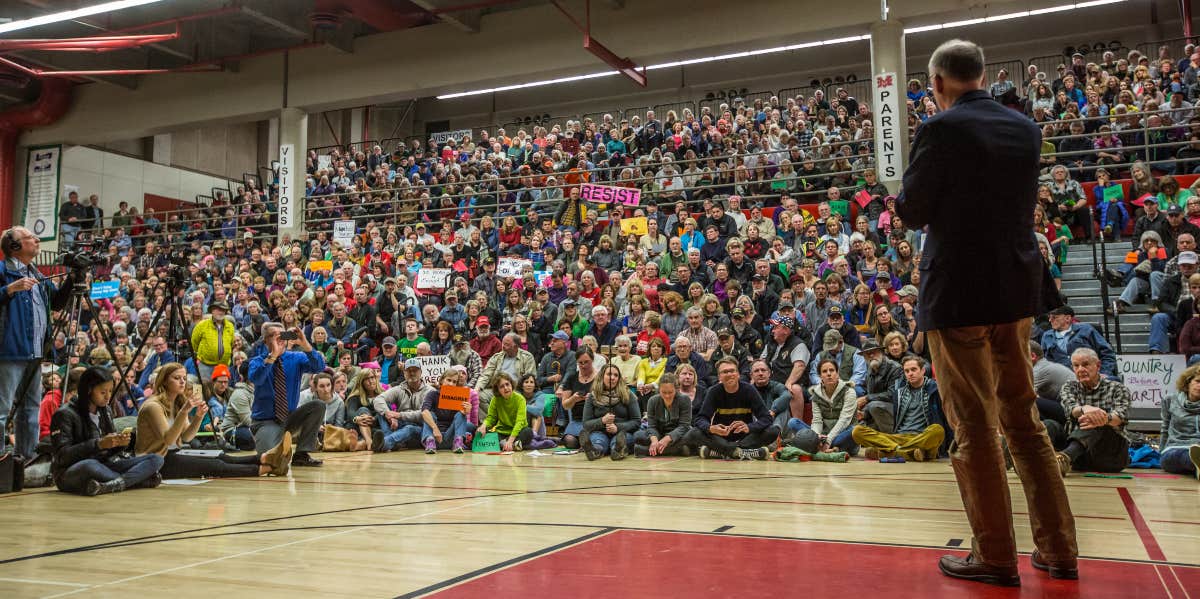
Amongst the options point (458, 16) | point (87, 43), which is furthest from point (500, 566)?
point (87, 43)

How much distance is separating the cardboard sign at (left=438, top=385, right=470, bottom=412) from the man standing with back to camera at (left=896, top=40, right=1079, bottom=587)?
6758 millimetres

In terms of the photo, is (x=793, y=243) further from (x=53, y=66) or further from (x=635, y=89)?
(x=53, y=66)

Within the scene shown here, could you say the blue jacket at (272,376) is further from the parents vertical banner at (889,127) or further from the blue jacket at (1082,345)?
the parents vertical banner at (889,127)

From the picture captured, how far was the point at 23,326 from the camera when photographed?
221 inches

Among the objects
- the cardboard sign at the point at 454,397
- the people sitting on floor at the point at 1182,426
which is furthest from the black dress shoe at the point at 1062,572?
the cardboard sign at the point at 454,397

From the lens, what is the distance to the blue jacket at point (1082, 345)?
7.29 metres

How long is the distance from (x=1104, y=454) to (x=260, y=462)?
6.07 m

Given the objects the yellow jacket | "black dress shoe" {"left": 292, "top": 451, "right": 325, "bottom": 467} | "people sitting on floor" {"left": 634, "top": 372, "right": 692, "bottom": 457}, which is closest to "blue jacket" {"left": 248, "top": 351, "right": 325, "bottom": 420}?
"black dress shoe" {"left": 292, "top": 451, "right": 325, "bottom": 467}

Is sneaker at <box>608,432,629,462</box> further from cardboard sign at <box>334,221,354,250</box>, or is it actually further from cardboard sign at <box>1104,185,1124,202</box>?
cardboard sign at <box>334,221,354,250</box>

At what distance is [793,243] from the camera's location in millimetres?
10805

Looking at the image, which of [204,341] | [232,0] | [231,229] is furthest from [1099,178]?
[231,229]

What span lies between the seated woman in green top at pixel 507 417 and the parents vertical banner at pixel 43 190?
14202mm

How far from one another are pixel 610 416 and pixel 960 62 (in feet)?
19.2

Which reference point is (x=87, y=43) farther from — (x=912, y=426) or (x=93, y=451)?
(x=912, y=426)
